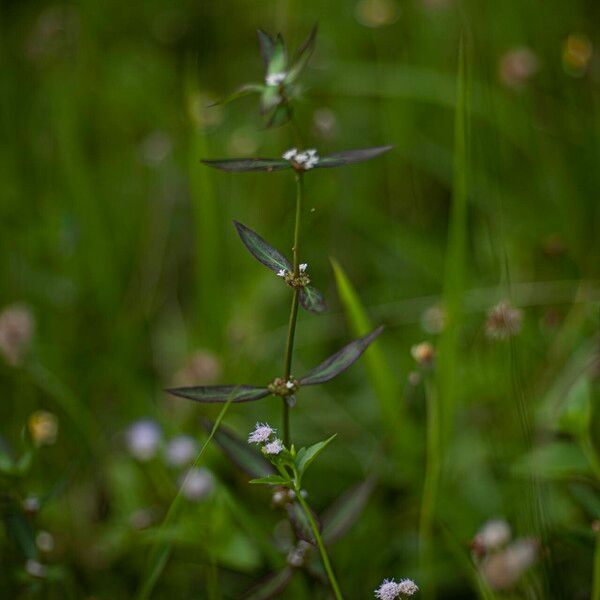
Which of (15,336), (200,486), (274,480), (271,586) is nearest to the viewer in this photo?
(274,480)

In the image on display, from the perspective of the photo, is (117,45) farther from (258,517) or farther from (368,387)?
(258,517)

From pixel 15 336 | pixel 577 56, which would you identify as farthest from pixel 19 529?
pixel 577 56

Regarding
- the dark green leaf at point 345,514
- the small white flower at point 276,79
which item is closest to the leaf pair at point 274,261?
the small white flower at point 276,79

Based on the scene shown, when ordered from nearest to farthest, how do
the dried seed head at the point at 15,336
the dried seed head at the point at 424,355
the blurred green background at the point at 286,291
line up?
the dried seed head at the point at 424,355
the blurred green background at the point at 286,291
the dried seed head at the point at 15,336

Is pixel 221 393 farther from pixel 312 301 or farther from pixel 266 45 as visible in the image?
pixel 266 45

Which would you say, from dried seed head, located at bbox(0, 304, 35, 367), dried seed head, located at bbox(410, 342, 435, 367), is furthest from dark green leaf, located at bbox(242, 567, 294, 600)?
dried seed head, located at bbox(0, 304, 35, 367)

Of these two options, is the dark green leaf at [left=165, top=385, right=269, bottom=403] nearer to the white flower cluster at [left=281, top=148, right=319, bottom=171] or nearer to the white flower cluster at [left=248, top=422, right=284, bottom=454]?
the white flower cluster at [left=248, top=422, right=284, bottom=454]

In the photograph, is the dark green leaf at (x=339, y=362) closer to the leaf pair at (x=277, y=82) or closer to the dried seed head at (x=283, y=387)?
the dried seed head at (x=283, y=387)
